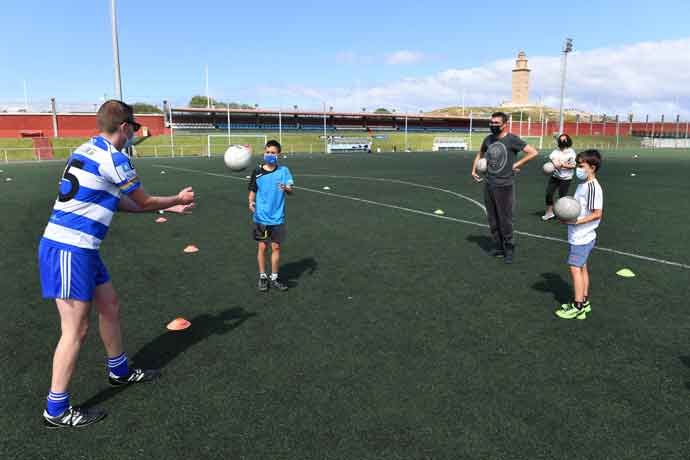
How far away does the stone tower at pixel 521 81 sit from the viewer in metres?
173

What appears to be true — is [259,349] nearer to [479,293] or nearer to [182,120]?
[479,293]

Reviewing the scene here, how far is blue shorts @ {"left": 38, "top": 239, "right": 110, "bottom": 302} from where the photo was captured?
326 centimetres

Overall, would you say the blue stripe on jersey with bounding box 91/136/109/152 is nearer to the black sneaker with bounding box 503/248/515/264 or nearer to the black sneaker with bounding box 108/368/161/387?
the black sneaker with bounding box 108/368/161/387

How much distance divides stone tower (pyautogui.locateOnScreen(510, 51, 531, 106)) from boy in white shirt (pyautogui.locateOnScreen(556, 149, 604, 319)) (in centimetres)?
18560

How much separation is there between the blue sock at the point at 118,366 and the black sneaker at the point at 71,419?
46 cm

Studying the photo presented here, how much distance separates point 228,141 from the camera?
179 feet

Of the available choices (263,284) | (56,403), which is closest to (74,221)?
(56,403)

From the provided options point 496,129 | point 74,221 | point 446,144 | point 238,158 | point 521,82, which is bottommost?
point 74,221

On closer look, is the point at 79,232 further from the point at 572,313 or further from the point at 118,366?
the point at 572,313

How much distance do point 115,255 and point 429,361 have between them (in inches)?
239

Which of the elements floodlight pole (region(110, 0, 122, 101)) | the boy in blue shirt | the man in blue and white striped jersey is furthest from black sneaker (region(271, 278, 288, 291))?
floodlight pole (region(110, 0, 122, 101))

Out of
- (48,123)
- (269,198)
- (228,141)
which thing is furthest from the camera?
(48,123)

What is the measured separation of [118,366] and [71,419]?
568 mm

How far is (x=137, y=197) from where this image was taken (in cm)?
349
